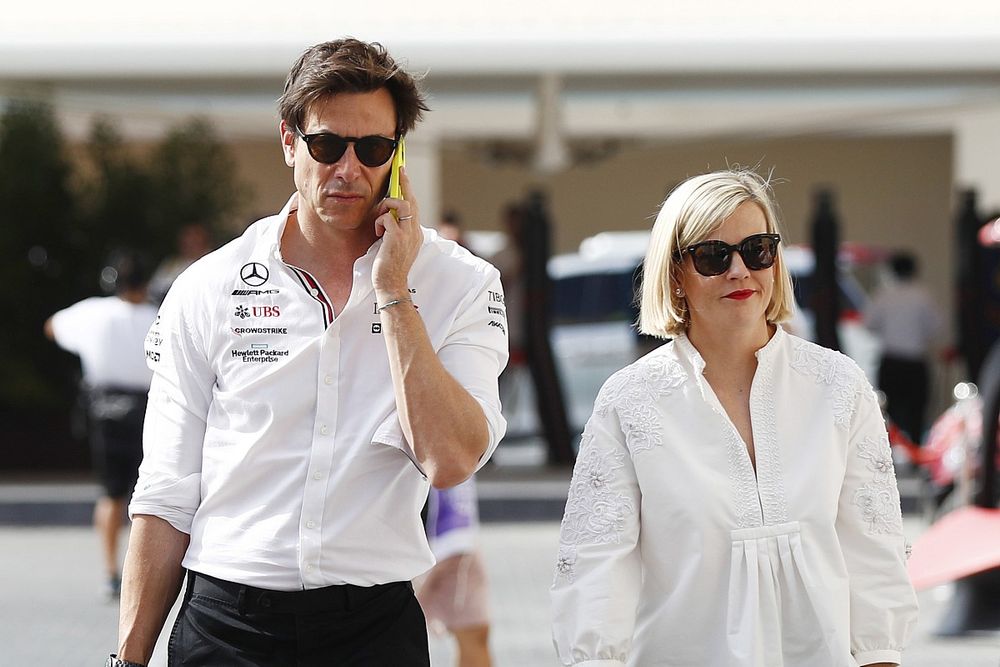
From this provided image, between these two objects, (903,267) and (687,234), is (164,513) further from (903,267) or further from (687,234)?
(903,267)

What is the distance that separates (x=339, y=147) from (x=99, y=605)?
5.49 metres

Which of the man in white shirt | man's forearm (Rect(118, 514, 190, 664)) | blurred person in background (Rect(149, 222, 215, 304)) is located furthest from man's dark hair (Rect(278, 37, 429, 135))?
blurred person in background (Rect(149, 222, 215, 304))

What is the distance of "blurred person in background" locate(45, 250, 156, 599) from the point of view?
7.89 metres

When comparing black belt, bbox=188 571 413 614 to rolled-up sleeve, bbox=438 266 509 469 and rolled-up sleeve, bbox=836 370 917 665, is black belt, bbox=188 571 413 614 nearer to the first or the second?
rolled-up sleeve, bbox=438 266 509 469

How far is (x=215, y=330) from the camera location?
2.72 metres

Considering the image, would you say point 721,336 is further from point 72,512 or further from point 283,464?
point 72,512

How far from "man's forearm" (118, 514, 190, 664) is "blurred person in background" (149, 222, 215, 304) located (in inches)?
266

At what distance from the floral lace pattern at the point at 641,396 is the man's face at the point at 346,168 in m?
0.57

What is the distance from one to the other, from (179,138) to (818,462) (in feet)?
34.9

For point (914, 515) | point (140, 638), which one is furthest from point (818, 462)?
point (914, 515)

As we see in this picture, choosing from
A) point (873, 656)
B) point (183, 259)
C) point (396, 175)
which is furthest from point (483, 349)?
point (183, 259)

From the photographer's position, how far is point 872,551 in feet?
9.03

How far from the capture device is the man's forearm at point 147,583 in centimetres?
267

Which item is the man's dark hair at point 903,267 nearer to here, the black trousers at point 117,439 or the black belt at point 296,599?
the black trousers at point 117,439
